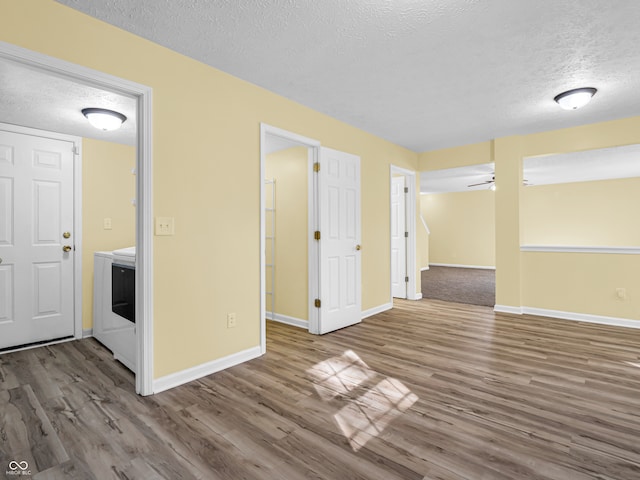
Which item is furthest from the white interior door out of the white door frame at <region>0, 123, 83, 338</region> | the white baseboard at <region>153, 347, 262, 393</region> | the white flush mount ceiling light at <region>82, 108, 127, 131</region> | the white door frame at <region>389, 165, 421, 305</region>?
the white door frame at <region>0, 123, 83, 338</region>

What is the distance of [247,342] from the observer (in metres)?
2.92

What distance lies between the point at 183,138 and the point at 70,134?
2.16 metres

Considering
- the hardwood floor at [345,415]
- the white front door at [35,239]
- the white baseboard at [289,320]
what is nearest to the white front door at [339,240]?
the white baseboard at [289,320]

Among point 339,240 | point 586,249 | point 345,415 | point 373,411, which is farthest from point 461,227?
point 345,415

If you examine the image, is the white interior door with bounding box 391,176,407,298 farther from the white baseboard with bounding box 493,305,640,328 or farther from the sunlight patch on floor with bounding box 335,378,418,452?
the sunlight patch on floor with bounding box 335,378,418,452

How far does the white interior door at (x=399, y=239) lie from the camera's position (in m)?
5.59

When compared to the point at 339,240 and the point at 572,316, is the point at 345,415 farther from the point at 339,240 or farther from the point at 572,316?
the point at 572,316

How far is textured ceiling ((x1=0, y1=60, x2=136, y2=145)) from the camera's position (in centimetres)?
251

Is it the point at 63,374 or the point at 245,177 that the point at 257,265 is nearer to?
the point at 245,177

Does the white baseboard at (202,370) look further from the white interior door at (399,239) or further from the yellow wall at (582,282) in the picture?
the yellow wall at (582,282)

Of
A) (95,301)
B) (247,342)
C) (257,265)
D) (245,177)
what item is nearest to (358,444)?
(247,342)

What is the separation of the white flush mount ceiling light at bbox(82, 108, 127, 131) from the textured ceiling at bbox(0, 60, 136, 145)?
0.14ft

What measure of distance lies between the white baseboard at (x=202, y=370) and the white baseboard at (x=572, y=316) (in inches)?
140

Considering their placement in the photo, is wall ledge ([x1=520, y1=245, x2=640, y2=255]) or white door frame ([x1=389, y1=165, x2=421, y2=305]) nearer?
wall ledge ([x1=520, y1=245, x2=640, y2=255])
